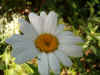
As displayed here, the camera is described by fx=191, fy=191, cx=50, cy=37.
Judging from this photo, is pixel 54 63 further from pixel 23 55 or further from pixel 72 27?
pixel 72 27

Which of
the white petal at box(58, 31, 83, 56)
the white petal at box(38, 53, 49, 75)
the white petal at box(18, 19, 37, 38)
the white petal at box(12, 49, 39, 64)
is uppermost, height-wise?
the white petal at box(18, 19, 37, 38)

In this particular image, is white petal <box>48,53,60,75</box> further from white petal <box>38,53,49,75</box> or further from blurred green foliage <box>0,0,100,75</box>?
blurred green foliage <box>0,0,100,75</box>

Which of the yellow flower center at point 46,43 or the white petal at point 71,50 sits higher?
the yellow flower center at point 46,43

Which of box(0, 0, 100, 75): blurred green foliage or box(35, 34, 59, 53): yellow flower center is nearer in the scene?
box(35, 34, 59, 53): yellow flower center

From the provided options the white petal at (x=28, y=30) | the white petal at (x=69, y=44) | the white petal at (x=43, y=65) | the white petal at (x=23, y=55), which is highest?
the white petal at (x=28, y=30)

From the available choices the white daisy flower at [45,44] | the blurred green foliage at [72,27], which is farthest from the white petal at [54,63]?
the blurred green foliage at [72,27]

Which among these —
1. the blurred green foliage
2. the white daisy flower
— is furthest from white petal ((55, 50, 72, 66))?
the blurred green foliage

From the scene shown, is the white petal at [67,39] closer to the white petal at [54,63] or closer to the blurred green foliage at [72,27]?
the white petal at [54,63]

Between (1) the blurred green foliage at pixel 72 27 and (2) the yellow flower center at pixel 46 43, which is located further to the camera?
(1) the blurred green foliage at pixel 72 27
